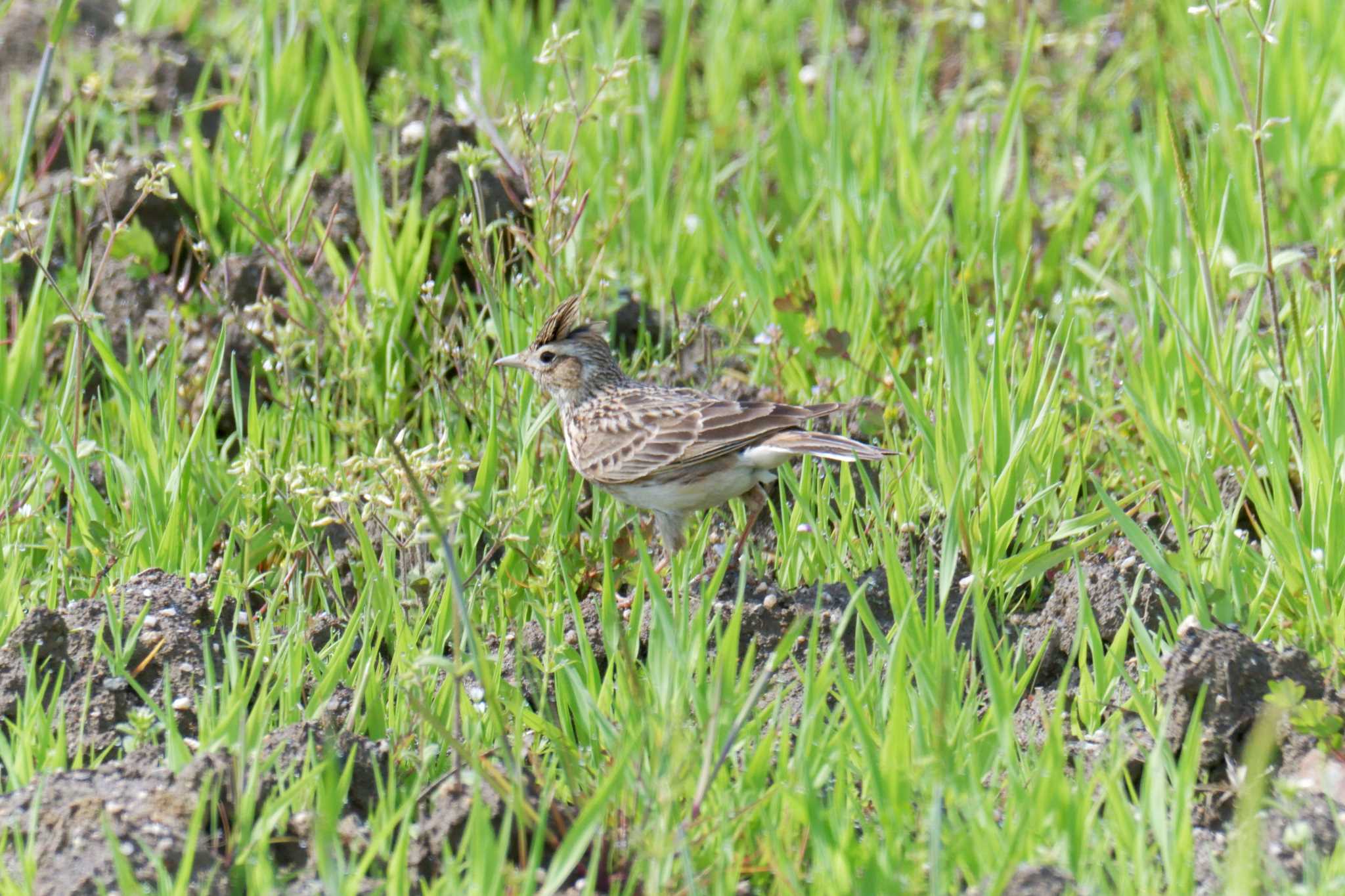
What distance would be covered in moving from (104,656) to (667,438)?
5.96ft

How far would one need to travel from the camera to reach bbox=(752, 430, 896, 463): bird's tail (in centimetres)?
452

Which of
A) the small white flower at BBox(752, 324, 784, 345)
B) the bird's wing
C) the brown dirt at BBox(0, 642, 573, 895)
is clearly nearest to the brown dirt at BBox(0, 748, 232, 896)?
the brown dirt at BBox(0, 642, 573, 895)

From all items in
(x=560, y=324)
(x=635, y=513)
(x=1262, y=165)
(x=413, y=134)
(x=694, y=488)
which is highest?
(x=1262, y=165)

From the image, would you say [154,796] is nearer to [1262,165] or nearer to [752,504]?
[752,504]

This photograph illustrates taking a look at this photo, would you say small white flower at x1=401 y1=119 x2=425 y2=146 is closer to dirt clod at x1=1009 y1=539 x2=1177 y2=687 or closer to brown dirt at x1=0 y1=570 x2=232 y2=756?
brown dirt at x1=0 y1=570 x2=232 y2=756

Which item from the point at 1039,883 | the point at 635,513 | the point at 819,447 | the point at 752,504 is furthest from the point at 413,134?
the point at 1039,883

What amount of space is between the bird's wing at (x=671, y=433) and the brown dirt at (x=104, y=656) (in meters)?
1.30

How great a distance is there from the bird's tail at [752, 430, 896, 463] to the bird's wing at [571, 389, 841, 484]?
62 millimetres

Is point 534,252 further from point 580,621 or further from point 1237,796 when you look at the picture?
point 1237,796

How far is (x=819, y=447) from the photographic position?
15.2 feet

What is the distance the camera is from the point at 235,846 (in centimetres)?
332

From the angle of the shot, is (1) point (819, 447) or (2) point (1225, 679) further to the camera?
(1) point (819, 447)

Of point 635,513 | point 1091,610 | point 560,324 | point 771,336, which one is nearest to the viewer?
point 1091,610

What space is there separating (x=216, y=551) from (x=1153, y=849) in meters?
3.16
